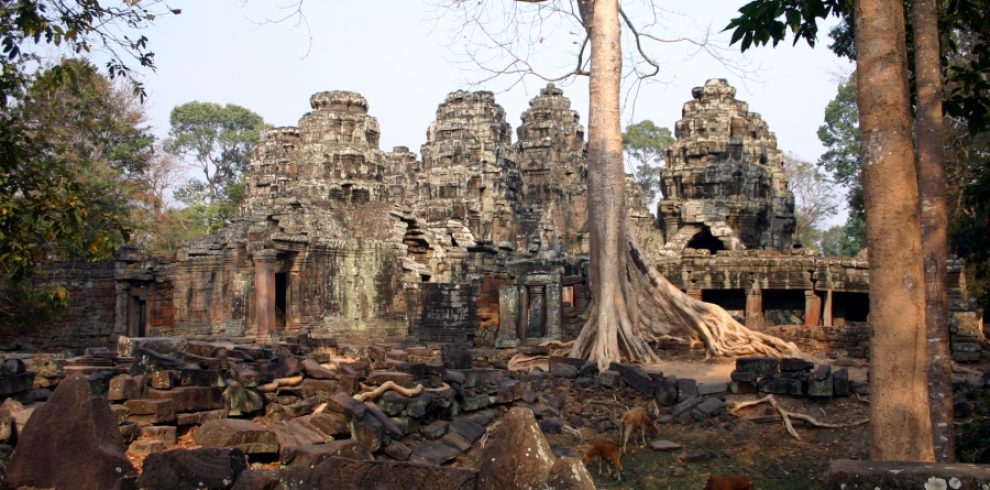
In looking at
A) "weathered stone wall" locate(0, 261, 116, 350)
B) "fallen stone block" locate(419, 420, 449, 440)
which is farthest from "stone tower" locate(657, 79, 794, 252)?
"fallen stone block" locate(419, 420, 449, 440)

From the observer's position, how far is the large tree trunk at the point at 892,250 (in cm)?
462

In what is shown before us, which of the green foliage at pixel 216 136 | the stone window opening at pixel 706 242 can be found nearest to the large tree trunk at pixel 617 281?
the stone window opening at pixel 706 242

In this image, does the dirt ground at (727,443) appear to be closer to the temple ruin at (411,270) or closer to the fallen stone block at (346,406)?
the fallen stone block at (346,406)

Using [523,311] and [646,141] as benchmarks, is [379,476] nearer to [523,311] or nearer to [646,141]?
[523,311]

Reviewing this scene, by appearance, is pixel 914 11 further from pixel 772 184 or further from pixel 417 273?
pixel 772 184

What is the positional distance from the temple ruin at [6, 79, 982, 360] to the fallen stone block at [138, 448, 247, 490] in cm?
1218

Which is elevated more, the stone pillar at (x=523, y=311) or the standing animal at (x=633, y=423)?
the stone pillar at (x=523, y=311)

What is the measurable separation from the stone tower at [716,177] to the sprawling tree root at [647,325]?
13.0 meters

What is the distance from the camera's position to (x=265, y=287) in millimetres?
18922

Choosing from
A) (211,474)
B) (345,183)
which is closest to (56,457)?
(211,474)

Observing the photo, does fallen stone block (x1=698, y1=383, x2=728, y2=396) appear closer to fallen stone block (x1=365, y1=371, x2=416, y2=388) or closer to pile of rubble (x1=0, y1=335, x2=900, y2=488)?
pile of rubble (x1=0, y1=335, x2=900, y2=488)

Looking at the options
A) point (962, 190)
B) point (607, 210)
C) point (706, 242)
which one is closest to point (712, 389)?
point (607, 210)

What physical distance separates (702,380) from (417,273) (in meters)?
10.1

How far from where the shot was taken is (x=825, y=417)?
864 centimetres
